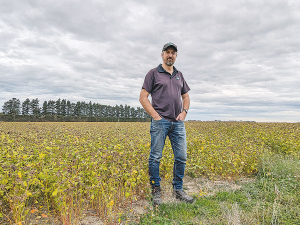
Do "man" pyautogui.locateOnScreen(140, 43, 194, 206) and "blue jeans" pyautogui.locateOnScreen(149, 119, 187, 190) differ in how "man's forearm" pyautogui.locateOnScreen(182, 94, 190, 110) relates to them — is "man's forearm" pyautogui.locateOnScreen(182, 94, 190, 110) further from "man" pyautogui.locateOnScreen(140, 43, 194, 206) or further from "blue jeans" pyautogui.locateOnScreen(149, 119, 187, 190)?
"blue jeans" pyautogui.locateOnScreen(149, 119, 187, 190)

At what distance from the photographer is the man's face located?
3599mm

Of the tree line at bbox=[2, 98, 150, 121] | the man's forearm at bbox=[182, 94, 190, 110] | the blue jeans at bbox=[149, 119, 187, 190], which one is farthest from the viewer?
the tree line at bbox=[2, 98, 150, 121]

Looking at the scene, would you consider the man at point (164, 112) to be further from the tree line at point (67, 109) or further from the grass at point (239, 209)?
the tree line at point (67, 109)

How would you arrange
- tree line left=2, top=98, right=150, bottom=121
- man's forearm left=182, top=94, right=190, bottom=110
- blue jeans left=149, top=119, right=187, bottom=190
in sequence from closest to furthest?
blue jeans left=149, top=119, right=187, bottom=190, man's forearm left=182, top=94, right=190, bottom=110, tree line left=2, top=98, right=150, bottom=121

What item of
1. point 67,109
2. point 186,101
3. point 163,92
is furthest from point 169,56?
point 67,109

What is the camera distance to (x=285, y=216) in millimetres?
3238

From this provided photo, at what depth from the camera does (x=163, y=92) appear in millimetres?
3549

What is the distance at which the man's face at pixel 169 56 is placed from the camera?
360cm

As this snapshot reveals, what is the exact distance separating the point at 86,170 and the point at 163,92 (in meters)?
1.96

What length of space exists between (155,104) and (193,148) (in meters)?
3.85

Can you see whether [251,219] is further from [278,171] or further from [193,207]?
[278,171]

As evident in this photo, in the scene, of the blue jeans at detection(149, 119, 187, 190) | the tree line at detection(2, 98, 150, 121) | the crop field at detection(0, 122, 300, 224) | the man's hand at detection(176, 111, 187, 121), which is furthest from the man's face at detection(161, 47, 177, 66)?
the tree line at detection(2, 98, 150, 121)

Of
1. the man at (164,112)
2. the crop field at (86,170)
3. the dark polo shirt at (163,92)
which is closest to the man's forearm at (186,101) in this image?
the man at (164,112)

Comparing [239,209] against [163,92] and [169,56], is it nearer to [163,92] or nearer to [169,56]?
[163,92]
